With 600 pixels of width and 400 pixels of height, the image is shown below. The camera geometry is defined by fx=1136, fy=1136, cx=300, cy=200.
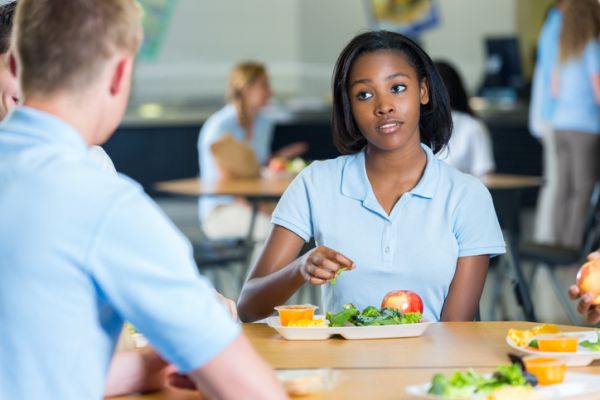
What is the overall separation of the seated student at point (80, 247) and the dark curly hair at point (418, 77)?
1290mm

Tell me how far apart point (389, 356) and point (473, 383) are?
355 mm

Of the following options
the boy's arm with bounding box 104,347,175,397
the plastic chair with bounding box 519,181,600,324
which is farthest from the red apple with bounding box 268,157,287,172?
the boy's arm with bounding box 104,347,175,397

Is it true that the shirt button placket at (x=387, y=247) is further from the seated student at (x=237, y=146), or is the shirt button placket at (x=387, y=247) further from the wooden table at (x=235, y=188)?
the seated student at (x=237, y=146)

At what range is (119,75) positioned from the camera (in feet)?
4.31

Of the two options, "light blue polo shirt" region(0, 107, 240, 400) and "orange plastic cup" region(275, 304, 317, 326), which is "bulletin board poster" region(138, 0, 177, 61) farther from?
"light blue polo shirt" region(0, 107, 240, 400)

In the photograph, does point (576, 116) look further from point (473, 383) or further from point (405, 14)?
point (473, 383)

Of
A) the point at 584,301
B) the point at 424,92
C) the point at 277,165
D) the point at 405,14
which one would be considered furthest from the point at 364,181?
the point at 405,14

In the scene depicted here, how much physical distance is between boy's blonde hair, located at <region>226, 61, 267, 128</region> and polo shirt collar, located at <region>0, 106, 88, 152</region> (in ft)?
16.7

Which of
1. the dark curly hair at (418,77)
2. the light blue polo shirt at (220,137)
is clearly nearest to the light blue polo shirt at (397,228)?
the dark curly hair at (418,77)

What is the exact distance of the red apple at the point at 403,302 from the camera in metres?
Result: 2.18

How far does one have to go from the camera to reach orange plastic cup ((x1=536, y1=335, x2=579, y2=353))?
5.90 ft

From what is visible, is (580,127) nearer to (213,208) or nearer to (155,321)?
(213,208)

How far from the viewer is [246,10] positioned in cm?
1052

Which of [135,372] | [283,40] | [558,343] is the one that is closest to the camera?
[135,372]
